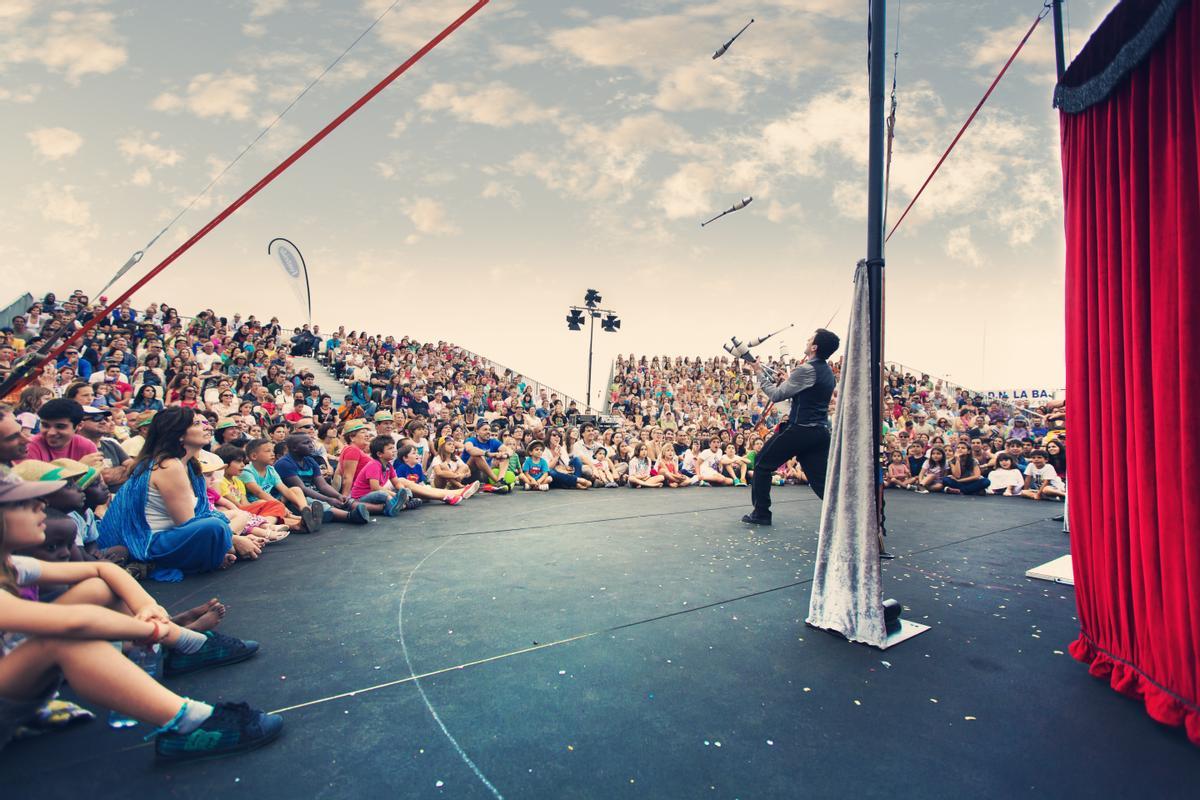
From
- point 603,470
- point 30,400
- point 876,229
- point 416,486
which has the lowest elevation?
point 416,486

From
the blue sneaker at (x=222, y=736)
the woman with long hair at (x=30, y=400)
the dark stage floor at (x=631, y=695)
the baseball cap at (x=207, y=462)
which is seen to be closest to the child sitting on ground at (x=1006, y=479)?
the dark stage floor at (x=631, y=695)

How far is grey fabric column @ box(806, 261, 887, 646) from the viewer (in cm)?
251

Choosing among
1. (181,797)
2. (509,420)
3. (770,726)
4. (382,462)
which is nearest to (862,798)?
(770,726)

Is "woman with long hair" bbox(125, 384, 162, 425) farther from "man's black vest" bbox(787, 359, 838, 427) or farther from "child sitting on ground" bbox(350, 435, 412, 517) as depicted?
"man's black vest" bbox(787, 359, 838, 427)

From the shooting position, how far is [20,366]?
72.8 inches

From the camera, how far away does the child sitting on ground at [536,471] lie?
342 inches

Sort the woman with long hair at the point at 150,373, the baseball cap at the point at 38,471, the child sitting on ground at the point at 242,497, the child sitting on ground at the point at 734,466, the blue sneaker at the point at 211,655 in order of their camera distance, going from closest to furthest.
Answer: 1. the blue sneaker at the point at 211,655
2. the baseball cap at the point at 38,471
3. the child sitting on ground at the point at 242,497
4. the woman with long hair at the point at 150,373
5. the child sitting on ground at the point at 734,466

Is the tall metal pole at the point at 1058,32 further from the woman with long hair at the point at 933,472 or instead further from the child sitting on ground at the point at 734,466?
the child sitting on ground at the point at 734,466

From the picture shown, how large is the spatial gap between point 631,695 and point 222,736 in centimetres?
122

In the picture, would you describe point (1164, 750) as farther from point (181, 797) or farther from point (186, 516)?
point (186, 516)

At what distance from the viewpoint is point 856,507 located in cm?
256

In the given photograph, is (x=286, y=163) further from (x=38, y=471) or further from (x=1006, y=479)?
(x=1006, y=479)

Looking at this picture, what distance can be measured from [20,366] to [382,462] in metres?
4.66

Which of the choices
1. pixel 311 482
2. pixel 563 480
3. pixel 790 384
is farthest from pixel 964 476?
pixel 311 482
